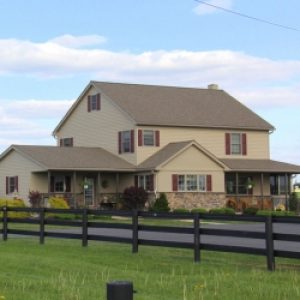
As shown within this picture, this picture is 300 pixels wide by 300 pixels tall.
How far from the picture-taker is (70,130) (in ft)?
168

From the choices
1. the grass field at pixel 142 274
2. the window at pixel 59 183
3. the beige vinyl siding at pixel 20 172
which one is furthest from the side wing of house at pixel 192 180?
the grass field at pixel 142 274

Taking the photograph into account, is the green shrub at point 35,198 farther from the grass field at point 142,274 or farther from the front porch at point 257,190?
the grass field at point 142,274

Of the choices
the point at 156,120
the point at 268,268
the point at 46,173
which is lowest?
the point at 268,268

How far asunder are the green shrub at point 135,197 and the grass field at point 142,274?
969 inches

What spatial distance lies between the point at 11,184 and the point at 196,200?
1280cm

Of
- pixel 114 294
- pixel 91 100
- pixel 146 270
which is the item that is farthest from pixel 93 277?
pixel 91 100

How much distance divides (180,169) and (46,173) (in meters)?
8.79

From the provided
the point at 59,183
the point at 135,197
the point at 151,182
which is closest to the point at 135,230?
the point at 135,197

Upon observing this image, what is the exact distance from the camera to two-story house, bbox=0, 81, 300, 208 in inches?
1716

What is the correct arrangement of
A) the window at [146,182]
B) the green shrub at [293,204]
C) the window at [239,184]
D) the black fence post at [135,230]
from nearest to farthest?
the black fence post at [135,230], the window at [146,182], the window at [239,184], the green shrub at [293,204]

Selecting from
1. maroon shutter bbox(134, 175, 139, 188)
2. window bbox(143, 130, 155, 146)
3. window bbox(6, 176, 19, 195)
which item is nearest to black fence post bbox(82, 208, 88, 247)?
maroon shutter bbox(134, 175, 139, 188)

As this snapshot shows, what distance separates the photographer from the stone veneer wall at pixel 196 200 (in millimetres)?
43531

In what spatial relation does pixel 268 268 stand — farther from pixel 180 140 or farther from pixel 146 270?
pixel 180 140

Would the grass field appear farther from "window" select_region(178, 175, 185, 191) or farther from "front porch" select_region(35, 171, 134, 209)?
"window" select_region(178, 175, 185, 191)
